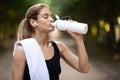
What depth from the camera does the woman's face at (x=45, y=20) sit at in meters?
3.82

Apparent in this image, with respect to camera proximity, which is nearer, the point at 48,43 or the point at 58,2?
the point at 48,43

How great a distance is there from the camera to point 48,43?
13.0 feet

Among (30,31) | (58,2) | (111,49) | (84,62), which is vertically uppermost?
(30,31)

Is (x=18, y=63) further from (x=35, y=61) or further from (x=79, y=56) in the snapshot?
(x=79, y=56)

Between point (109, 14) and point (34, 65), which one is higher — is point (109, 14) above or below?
below

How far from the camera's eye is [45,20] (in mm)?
3840

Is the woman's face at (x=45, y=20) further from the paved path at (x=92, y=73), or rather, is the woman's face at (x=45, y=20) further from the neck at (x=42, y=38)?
the paved path at (x=92, y=73)

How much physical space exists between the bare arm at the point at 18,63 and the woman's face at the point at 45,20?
0.26m

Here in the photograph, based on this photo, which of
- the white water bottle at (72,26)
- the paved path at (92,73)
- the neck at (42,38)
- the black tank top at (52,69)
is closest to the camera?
the white water bottle at (72,26)

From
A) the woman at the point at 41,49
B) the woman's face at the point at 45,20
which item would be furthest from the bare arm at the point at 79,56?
the woman's face at the point at 45,20

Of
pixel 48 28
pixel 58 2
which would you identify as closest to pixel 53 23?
pixel 48 28

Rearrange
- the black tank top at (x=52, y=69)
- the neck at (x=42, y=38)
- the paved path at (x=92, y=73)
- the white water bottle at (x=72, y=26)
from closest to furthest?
the white water bottle at (x=72, y=26)
the black tank top at (x=52, y=69)
the neck at (x=42, y=38)
the paved path at (x=92, y=73)

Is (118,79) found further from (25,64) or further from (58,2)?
(58,2)

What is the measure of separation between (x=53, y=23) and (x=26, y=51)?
31 cm
